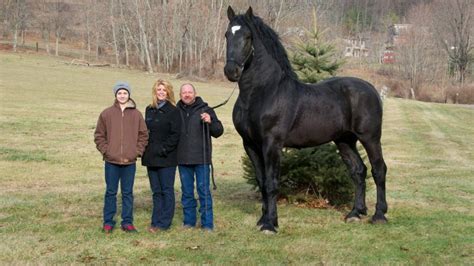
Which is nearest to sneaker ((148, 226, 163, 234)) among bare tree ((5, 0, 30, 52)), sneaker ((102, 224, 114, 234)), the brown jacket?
sneaker ((102, 224, 114, 234))

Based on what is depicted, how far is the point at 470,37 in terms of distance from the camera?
64.8 meters

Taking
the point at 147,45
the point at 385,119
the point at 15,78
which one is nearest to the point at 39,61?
the point at 147,45

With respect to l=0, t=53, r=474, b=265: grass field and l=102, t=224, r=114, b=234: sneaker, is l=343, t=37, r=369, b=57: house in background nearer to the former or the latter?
l=0, t=53, r=474, b=265: grass field

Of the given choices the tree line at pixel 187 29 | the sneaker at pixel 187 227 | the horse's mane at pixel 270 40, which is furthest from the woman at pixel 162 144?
the tree line at pixel 187 29

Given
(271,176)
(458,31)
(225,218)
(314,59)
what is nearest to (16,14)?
(458,31)

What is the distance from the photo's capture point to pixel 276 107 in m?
6.68

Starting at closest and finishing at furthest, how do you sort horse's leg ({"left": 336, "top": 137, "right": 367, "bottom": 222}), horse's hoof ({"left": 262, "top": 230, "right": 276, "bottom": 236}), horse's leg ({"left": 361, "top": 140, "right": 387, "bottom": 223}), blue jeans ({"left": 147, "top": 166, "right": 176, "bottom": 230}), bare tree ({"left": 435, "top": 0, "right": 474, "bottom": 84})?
horse's hoof ({"left": 262, "top": 230, "right": 276, "bottom": 236})
blue jeans ({"left": 147, "top": 166, "right": 176, "bottom": 230})
horse's leg ({"left": 361, "top": 140, "right": 387, "bottom": 223})
horse's leg ({"left": 336, "top": 137, "right": 367, "bottom": 222})
bare tree ({"left": 435, "top": 0, "right": 474, "bottom": 84})

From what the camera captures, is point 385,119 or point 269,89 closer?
point 269,89

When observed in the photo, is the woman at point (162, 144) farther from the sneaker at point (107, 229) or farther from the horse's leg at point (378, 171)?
the horse's leg at point (378, 171)

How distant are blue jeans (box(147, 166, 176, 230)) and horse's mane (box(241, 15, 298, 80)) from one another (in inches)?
76.2

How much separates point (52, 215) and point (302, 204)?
379 cm

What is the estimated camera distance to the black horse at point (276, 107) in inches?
261

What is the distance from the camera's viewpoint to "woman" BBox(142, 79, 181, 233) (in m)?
6.68

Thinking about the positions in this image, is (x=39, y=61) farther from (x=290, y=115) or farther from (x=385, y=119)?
(x=290, y=115)
